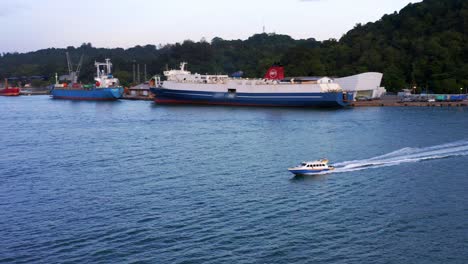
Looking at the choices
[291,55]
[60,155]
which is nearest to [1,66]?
[291,55]

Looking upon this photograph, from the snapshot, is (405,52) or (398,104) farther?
(405,52)

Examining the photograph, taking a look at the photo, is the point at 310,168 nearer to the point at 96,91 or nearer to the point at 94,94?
the point at 96,91

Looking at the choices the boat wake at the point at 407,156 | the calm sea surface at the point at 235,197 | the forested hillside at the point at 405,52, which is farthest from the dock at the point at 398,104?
the boat wake at the point at 407,156

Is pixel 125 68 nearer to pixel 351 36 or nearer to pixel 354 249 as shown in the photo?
pixel 351 36

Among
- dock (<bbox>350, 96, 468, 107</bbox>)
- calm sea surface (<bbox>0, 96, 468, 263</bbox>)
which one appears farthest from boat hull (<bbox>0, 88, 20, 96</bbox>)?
dock (<bbox>350, 96, 468, 107</bbox>)

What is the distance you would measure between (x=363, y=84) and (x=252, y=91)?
15.3m

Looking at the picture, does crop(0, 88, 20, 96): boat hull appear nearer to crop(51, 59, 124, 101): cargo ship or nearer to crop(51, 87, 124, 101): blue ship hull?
crop(51, 59, 124, 101): cargo ship

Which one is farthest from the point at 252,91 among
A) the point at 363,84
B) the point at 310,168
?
the point at 310,168

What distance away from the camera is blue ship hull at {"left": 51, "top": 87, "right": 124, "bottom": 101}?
84.8 metres

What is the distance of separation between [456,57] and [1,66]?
153206 mm

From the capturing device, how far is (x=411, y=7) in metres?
99.2

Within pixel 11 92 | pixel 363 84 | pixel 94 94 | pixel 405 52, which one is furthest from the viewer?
pixel 11 92

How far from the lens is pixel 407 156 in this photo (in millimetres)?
30891

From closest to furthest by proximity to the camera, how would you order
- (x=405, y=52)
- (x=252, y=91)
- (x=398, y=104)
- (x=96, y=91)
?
(x=398, y=104), (x=252, y=91), (x=96, y=91), (x=405, y=52)
